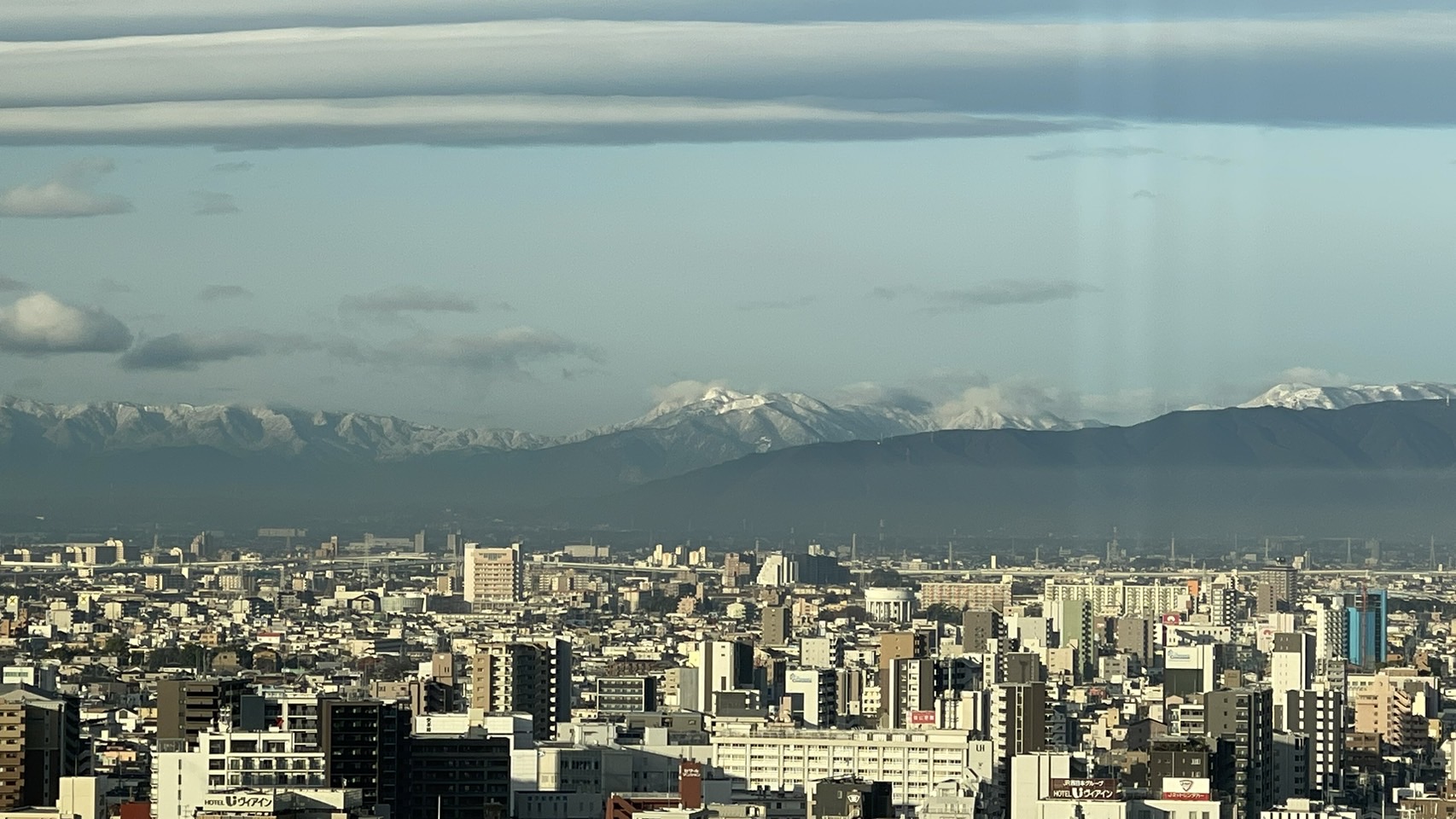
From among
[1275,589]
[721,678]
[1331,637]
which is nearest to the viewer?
[721,678]

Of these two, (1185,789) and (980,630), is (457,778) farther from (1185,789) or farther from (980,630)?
(980,630)

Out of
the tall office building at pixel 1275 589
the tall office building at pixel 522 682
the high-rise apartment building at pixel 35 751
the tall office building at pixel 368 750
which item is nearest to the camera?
the tall office building at pixel 368 750

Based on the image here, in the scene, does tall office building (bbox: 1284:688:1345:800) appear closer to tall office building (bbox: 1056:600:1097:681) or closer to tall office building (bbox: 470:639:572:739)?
tall office building (bbox: 470:639:572:739)

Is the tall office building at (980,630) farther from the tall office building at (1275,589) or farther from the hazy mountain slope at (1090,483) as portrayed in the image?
the hazy mountain slope at (1090,483)

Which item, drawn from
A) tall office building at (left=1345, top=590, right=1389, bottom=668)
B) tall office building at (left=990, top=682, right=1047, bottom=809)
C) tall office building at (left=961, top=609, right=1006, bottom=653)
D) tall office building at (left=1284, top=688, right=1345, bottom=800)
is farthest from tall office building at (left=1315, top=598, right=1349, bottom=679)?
tall office building at (left=990, top=682, right=1047, bottom=809)

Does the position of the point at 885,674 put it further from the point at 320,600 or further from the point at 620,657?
the point at 320,600

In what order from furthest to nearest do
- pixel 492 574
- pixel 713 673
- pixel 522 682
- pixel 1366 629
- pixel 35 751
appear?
pixel 492 574, pixel 1366 629, pixel 713 673, pixel 522 682, pixel 35 751

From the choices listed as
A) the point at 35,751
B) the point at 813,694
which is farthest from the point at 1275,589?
the point at 35,751

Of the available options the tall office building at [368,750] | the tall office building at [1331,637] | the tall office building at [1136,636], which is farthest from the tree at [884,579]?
the tall office building at [368,750]
